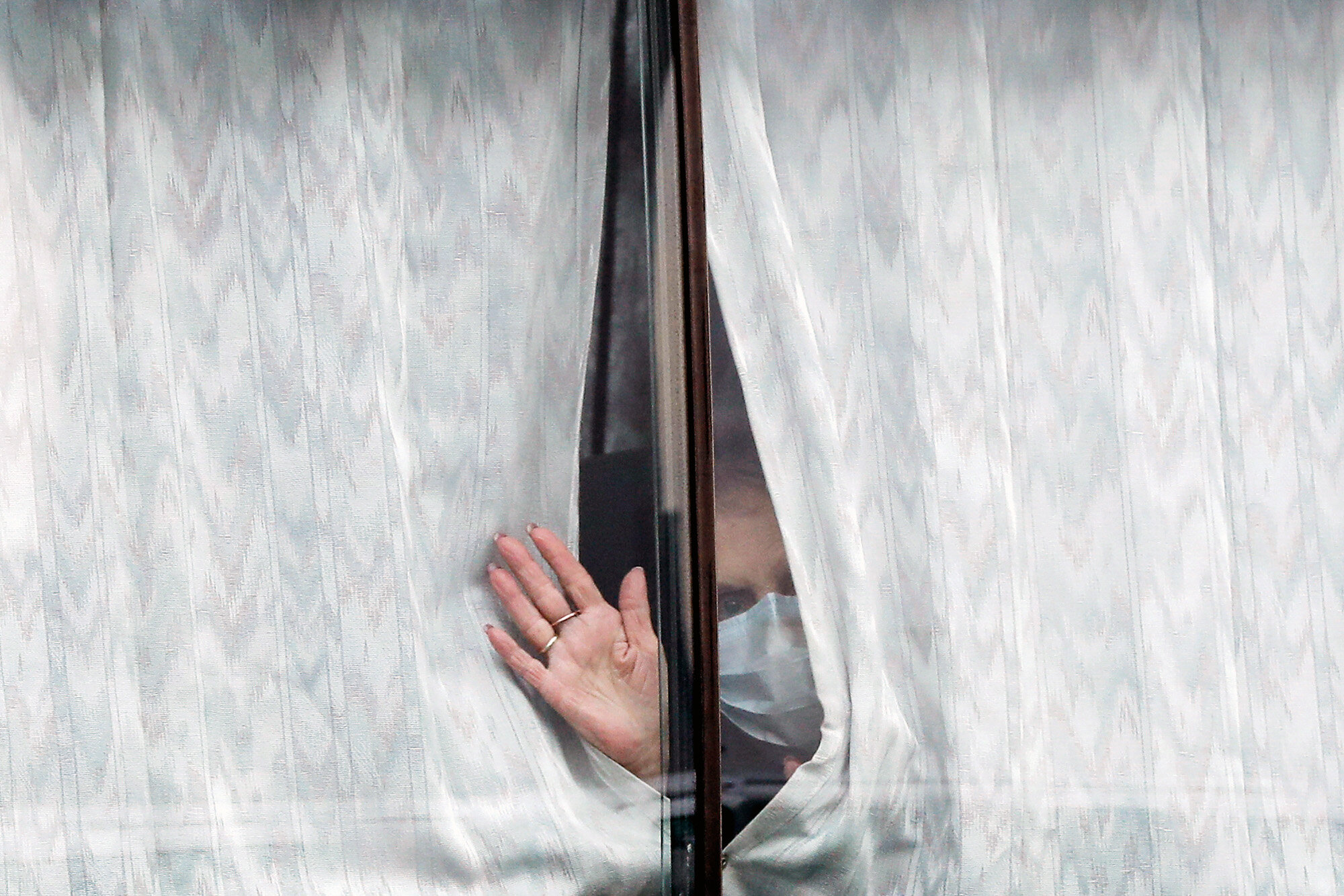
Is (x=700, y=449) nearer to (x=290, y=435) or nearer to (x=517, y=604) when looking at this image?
(x=517, y=604)

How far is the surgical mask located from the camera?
61.0 inches

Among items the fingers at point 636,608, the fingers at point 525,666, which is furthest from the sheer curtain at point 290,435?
the fingers at point 636,608

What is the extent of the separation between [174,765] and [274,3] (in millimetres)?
1040

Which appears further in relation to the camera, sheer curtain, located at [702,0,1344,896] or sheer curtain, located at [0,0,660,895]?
sheer curtain, located at [702,0,1344,896]

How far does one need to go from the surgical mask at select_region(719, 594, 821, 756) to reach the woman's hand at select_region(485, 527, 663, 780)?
0.37 feet

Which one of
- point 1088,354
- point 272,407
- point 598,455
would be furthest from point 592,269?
point 1088,354

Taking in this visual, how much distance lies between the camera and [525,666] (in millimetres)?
1496

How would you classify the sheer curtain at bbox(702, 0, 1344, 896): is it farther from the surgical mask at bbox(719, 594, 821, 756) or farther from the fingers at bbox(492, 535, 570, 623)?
the fingers at bbox(492, 535, 570, 623)

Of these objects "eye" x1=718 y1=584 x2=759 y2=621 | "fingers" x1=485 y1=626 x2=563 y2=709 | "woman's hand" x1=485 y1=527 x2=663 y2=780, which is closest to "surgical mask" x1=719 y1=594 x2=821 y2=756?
"eye" x1=718 y1=584 x2=759 y2=621

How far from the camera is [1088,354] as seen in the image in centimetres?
159

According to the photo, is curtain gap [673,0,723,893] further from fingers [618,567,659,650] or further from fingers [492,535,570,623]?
fingers [492,535,570,623]

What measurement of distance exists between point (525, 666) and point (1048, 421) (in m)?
0.84

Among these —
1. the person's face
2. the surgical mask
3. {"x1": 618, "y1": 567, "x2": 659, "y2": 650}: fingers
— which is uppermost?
the person's face

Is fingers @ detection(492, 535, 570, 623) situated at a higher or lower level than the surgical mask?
higher
